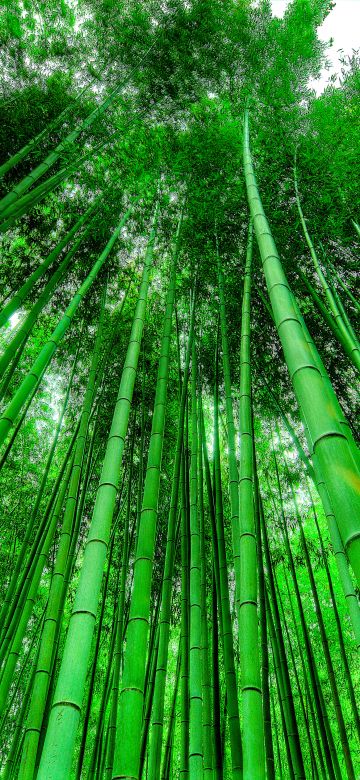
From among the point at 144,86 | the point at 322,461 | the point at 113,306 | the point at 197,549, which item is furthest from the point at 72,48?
the point at 322,461

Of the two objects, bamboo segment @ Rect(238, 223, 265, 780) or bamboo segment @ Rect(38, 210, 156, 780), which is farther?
bamboo segment @ Rect(238, 223, 265, 780)

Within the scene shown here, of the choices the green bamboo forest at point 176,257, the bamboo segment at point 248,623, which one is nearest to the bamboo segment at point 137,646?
the bamboo segment at point 248,623

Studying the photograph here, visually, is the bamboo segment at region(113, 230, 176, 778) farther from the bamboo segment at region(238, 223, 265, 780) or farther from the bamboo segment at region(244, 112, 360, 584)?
the bamboo segment at region(244, 112, 360, 584)

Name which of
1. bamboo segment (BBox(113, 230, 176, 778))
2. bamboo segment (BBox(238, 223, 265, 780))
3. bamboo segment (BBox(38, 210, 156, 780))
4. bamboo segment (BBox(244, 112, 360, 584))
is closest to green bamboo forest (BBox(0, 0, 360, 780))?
bamboo segment (BBox(238, 223, 265, 780))

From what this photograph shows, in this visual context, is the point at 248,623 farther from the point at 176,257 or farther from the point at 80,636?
the point at 176,257

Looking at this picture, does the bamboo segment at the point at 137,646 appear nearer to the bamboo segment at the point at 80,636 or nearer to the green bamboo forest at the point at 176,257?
the bamboo segment at the point at 80,636

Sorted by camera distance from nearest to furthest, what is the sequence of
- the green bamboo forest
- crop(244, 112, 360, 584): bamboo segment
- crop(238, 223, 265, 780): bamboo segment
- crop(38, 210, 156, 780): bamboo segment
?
crop(244, 112, 360, 584): bamboo segment < crop(38, 210, 156, 780): bamboo segment < crop(238, 223, 265, 780): bamboo segment < the green bamboo forest

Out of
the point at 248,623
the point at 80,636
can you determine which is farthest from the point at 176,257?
the point at 80,636

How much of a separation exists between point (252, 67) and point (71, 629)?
411cm

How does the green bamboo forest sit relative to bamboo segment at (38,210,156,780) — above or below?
above

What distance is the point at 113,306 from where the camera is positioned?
449 cm

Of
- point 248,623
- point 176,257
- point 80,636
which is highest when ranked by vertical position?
point 176,257

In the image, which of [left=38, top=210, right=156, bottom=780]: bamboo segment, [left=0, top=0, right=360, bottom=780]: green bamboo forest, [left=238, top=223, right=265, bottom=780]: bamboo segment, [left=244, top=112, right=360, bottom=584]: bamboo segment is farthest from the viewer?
[left=0, top=0, right=360, bottom=780]: green bamboo forest

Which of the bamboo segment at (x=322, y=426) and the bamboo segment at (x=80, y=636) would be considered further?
the bamboo segment at (x=80, y=636)
